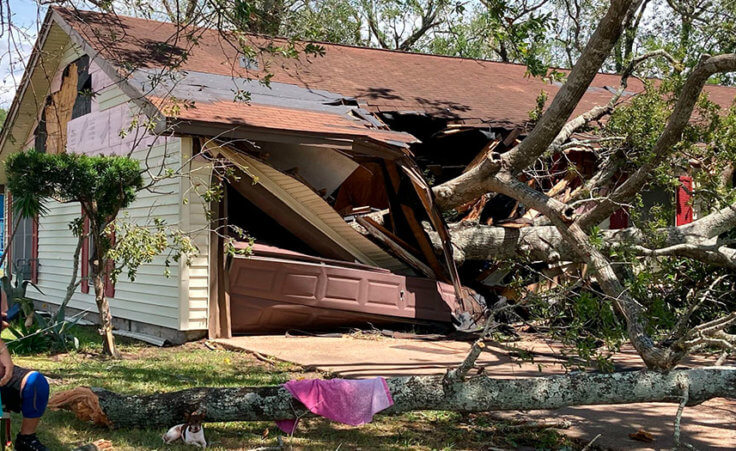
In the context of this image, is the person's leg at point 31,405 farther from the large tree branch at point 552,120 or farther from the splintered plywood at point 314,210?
the large tree branch at point 552,120

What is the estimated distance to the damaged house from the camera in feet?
34.2

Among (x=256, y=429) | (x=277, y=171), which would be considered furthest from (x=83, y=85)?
(x=256, y=429)

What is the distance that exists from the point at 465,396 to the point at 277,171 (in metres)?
6.17

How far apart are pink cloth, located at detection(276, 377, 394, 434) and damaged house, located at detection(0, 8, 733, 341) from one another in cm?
449

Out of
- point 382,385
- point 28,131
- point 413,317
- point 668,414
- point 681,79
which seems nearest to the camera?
point 382,385

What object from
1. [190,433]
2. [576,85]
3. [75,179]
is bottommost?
[190,433]

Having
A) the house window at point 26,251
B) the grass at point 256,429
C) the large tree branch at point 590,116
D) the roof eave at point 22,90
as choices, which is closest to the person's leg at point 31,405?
the grass at point 256,429

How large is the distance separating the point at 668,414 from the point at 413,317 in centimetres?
548

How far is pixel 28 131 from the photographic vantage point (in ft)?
55.6

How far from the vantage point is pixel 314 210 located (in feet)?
36.5

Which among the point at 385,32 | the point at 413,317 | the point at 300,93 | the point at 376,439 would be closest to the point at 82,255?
the point at 300,93

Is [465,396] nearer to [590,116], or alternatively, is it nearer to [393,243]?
[393,243]

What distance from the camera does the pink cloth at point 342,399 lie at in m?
5.08

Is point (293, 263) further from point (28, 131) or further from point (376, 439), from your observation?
point (28, 131)
